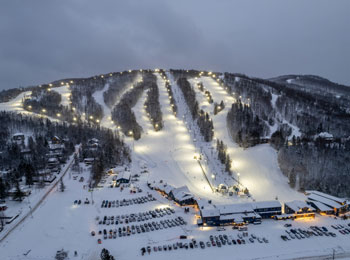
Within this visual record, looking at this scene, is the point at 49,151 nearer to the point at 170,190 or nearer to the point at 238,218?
the point at 170,190

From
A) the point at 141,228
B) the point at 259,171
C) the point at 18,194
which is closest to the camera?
the point at 141,228

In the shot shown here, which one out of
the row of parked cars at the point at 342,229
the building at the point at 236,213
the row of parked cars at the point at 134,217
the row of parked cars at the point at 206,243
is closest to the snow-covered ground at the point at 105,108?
the row of parked cars at the point at 134,217

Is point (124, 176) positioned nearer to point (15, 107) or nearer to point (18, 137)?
point (18, 137)

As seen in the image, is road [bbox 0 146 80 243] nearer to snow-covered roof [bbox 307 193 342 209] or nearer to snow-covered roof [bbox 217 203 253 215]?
snow-covered roof [bbox 217 203 253 215]

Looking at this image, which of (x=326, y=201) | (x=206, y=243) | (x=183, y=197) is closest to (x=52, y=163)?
(x=183, y=197)

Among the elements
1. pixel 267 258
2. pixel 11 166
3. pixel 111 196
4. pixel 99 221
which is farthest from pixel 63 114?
pixel 267 258

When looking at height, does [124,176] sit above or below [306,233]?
above

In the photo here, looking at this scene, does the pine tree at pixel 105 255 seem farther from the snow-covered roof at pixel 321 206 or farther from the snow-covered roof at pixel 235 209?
the snow-covered roof at pixel 321 206

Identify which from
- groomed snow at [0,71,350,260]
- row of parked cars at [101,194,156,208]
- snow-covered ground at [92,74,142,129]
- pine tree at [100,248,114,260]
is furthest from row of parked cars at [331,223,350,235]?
snow-covered ground at [92,74,142,129]
